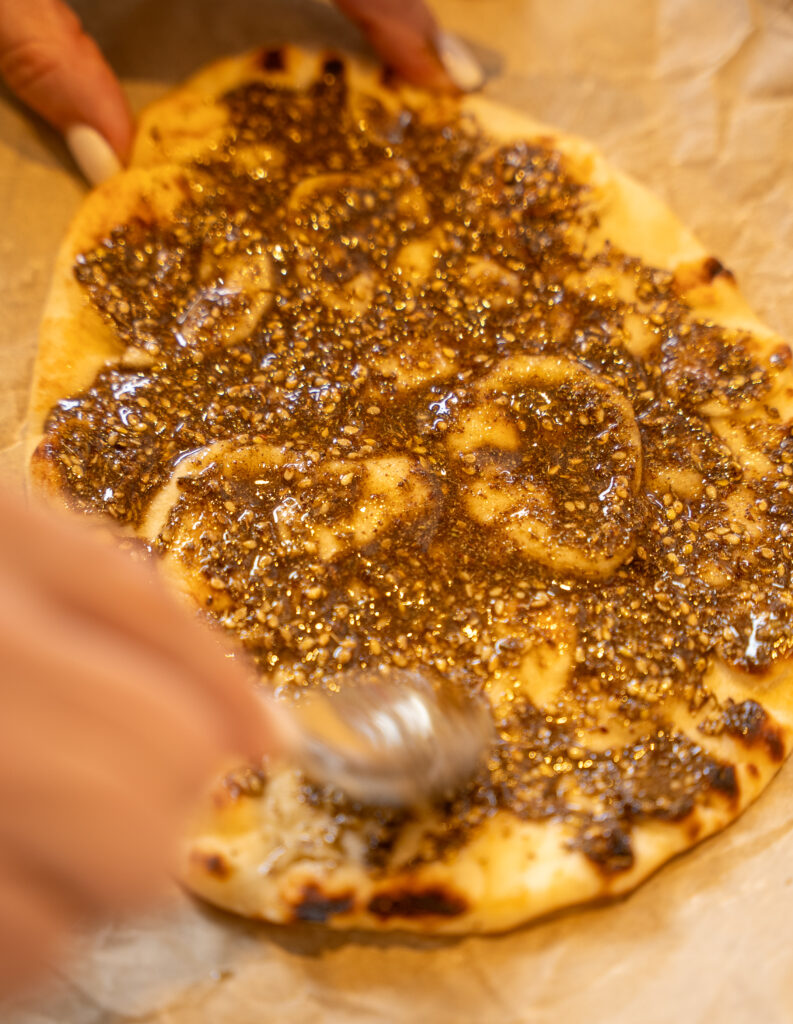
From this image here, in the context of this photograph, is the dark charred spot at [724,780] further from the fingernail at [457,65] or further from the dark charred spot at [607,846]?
the fingernail at [457,65]

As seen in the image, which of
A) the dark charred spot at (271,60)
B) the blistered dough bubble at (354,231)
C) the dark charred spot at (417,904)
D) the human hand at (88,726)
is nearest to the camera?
the human hand at (88,726)

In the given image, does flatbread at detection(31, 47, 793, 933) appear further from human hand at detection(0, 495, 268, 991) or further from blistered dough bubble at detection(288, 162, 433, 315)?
human hand at detection(0, 495, 268, 991)

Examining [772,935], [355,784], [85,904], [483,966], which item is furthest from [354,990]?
[772,935]

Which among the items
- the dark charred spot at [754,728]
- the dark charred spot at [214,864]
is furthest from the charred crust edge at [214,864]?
the dark charred spot at [754,728]

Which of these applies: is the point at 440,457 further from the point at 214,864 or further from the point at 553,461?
the point at 214,864

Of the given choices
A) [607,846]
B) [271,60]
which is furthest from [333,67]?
[607,846]

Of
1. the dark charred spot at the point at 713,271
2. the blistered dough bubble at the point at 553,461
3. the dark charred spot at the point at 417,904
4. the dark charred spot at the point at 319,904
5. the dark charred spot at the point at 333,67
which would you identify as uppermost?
the dark charred spot at the point at 333,67
